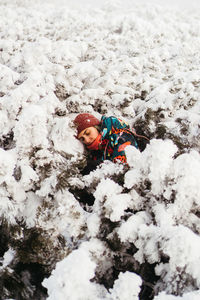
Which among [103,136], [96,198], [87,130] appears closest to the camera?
[96,198]

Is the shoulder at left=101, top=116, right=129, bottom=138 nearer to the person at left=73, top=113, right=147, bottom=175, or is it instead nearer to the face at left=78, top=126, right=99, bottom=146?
the person at left=73, top=113, right=147, bottom=175

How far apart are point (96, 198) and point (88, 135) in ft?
3.88

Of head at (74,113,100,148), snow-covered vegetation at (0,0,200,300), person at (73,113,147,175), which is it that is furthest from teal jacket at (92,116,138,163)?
snow-covered vegetation at (0,0,200,300)

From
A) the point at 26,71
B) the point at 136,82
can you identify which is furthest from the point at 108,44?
the point at 26,71

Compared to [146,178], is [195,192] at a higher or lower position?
higher

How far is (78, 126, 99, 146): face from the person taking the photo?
120 inches

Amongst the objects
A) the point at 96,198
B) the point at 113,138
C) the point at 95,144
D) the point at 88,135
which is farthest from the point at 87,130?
the point at 96,198

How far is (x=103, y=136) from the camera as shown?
316 cm

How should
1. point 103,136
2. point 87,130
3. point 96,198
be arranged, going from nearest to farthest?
1. point 96,198
2. point 87,130
3. point 103,136

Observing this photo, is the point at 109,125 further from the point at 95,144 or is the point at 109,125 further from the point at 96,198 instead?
the point at 96,198

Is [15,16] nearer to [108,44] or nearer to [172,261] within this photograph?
[108,44]

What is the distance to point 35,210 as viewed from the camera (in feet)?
7.55

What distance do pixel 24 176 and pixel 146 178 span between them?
1.20m

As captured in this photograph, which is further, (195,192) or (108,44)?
(108,44)
